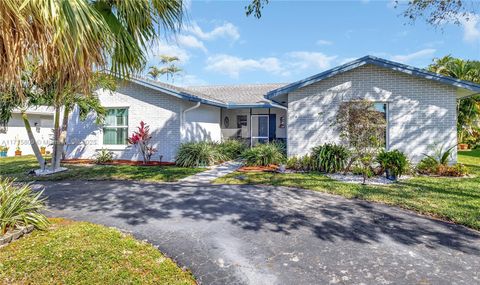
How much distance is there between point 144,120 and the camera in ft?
46.8

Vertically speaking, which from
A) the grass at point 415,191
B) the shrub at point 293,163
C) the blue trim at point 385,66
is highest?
the blue trim at point 385,66

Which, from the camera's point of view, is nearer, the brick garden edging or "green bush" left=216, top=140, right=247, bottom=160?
the brick garden edging

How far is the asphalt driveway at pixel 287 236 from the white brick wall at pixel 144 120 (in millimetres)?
Result: 6384

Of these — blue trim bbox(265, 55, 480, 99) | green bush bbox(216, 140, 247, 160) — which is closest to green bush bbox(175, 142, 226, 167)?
green bush bbox(216, 140, 247, 160)

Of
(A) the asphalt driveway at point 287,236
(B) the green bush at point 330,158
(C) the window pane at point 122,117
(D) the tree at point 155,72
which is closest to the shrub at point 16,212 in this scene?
(A) the asphalt driveway at point 287,236

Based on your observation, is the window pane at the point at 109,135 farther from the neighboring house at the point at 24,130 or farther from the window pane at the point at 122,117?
the neighboring house at the point at 24,130

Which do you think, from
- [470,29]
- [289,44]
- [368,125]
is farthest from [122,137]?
[470,29]

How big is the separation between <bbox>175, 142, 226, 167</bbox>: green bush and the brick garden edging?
27.2 feet

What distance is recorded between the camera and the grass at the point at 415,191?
5973mm

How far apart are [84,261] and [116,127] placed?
12.1m

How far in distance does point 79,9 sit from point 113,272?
3156mm

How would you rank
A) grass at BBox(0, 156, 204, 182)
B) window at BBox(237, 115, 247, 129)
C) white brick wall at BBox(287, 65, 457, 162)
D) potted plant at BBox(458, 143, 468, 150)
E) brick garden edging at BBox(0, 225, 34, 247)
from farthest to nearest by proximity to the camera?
potted plant at BBox(458, 143, 468, 150) < window at BBox(237, 115, 247, 129) < white brick wall at BBox(287, 65, 457, 162) < grass at BBox(0, 156, 204, 182) < brick garden edging at BBox(0, 225, 34, 247)

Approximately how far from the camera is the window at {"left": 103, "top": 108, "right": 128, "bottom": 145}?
48.1 ft

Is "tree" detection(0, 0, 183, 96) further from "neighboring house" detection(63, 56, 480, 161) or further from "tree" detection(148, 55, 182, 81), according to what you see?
"tree" detection(148, 55, 182, 81)
